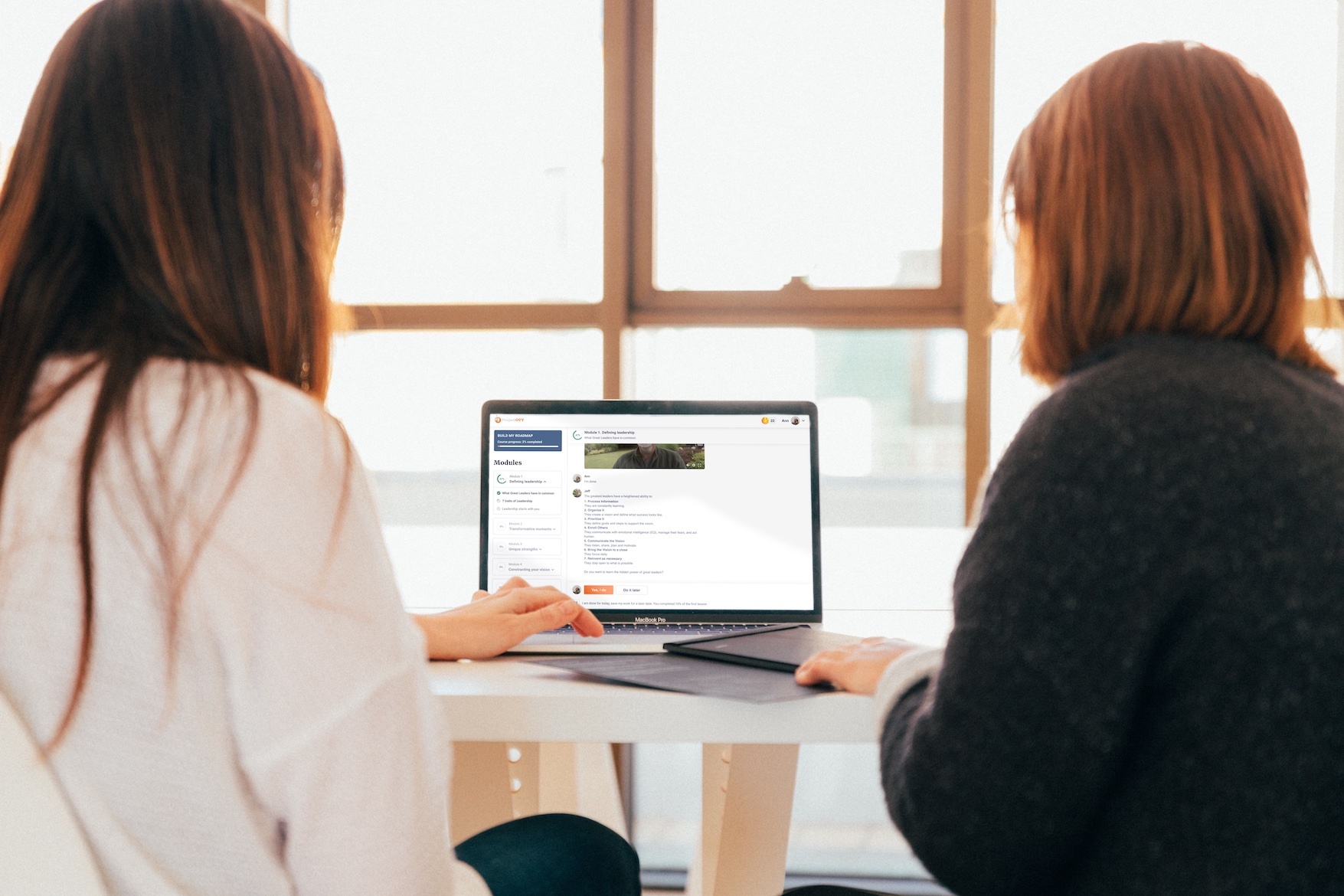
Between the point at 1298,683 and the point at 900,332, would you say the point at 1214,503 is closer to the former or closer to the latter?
the point at 1298,683

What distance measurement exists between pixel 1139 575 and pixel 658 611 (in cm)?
84

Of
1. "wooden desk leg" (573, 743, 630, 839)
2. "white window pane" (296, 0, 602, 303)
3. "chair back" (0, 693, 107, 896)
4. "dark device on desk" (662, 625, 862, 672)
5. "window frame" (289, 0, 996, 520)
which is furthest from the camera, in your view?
"white window pane" (296, 0, 602, 303)

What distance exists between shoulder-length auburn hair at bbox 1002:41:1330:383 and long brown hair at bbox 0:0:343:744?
21.3 inches

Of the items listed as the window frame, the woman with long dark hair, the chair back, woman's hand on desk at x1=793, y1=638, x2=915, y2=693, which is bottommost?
woman's hand on desk at x1=793, y1=638, x2=915, y2=693

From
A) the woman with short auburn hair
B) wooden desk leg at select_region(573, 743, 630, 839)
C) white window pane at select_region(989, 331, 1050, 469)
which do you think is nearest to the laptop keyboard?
wooden desk leg at select_region(573, 743, 630, 839)

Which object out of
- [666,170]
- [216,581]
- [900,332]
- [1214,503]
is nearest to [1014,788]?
[1214,503]

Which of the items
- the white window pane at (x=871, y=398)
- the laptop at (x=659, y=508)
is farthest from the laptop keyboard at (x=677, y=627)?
the white window pane at (x=871, y=398)

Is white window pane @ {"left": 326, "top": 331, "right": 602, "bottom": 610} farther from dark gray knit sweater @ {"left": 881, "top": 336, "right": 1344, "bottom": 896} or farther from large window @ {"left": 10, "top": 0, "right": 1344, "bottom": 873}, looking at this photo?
dark gray knit sweater @ {"left": 881, "top": 336, "right": 1344, "bottom": 896}

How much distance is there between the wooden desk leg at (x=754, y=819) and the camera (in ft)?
4.30

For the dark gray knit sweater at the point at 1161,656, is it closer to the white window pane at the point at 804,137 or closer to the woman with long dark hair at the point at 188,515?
the woman with long dark hair at the point at 188,515

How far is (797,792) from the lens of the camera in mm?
2236

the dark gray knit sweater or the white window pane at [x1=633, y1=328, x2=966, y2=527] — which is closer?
the dark gray knit sweater

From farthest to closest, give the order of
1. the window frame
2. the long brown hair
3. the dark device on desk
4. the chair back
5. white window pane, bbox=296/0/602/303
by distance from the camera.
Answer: white window pane, bbox=296/0/602/303 → the window frame → the dark device on desk → the long brown hair → the chair back

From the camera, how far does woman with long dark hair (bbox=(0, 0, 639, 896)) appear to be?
23.0 inches
